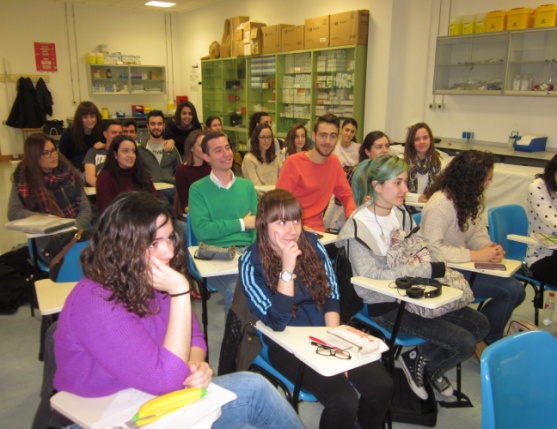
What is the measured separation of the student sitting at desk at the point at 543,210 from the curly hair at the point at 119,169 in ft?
9.49

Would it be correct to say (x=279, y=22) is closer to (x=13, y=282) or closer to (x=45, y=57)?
(x=45, y=57)

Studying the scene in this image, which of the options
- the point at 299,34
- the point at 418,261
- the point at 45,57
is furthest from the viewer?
the point at 45,57

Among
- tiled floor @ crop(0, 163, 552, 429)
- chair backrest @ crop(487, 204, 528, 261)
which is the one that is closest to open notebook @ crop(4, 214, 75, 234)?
tiled floor @ crop(0, 163, 552, 429)

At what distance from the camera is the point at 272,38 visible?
8133mm

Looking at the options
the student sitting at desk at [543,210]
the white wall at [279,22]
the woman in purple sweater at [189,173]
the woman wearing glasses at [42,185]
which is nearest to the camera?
the student sitting at desk at [543,210]

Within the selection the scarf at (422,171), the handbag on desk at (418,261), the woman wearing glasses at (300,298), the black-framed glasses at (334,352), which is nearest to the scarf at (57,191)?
the woman wearing glasses at (300,298)

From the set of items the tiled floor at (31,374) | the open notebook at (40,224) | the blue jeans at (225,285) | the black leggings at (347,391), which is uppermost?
the open notebook at (40,224)

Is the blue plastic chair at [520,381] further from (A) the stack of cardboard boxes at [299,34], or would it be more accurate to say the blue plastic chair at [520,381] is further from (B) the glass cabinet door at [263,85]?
(B) the glass cabinet door at [263,85]

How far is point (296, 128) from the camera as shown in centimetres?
525

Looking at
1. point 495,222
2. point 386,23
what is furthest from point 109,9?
point 495,222

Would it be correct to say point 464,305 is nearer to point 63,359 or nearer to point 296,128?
point 63,359

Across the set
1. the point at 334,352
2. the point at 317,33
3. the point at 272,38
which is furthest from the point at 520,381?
the point at 272,38

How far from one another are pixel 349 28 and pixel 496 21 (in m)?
2.10

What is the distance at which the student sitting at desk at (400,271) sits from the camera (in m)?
2.24
